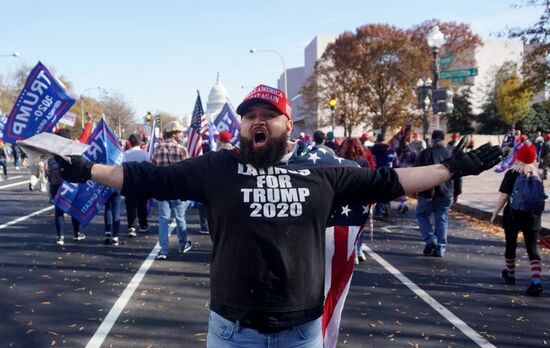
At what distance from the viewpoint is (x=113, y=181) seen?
242 centimetres

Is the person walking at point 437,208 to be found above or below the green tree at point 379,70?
below

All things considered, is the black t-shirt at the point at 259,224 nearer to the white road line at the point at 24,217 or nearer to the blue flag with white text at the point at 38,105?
the blue flag with white text at the point at 38,105

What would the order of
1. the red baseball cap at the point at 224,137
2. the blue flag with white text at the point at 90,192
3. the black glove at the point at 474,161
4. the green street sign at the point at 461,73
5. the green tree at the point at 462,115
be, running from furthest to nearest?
the green tree at the point at 462,115 < the green street sign at the point at 461,73 < the red baseball cap at the point at 224,137 < the blue flag with white text at the point at 90,192 < the black glove at the point at 474,161

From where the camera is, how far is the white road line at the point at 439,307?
499cm

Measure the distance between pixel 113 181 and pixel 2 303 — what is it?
4.53m

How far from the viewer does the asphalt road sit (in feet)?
16.5

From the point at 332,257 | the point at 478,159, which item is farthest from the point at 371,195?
the point at 332,257

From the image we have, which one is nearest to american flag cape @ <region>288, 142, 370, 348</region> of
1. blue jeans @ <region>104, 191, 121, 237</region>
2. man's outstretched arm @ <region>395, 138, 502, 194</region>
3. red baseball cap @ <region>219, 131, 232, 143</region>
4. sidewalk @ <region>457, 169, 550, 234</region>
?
man's outstretched arm @ <region>395, 138, 502, 194</region>

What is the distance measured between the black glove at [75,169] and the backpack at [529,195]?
5472mm

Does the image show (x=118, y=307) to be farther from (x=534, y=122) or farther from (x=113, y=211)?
(x=534, y=122)

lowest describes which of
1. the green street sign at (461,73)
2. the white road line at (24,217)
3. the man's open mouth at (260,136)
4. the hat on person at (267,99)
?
the white road line at (24,217)

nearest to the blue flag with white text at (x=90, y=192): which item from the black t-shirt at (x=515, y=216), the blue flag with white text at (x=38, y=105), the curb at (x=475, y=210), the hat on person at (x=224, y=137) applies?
the blue flag with white text at (x=38, y=105)

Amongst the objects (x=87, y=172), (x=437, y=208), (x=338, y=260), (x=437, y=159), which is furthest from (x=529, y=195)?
(x=87, y=172)

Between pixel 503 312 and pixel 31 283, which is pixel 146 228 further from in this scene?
pixel 503 312
